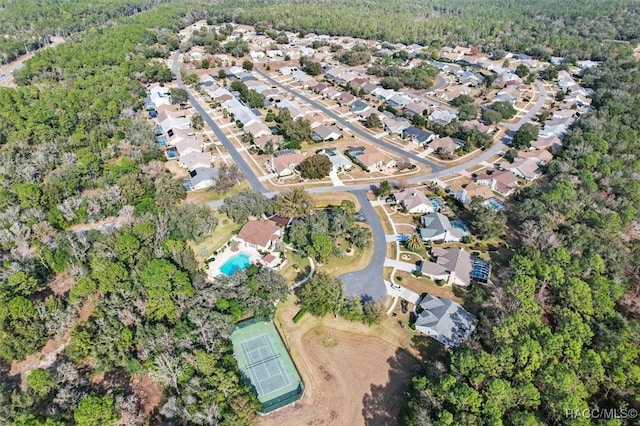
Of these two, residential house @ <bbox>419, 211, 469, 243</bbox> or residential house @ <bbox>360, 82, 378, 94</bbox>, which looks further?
residential house @ <bbox>360, 82, 378, 94</bbox>

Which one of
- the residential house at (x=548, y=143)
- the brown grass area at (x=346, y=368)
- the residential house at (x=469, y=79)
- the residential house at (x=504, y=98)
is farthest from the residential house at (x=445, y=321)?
the residential house at (x=469, y=79)

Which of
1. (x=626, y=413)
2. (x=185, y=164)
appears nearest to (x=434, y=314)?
(x=626, y=413)

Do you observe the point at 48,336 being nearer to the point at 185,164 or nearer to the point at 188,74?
the point at 185,164

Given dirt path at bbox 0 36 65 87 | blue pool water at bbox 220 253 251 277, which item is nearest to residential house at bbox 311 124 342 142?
blue pool water at bbox 220 253 251 277

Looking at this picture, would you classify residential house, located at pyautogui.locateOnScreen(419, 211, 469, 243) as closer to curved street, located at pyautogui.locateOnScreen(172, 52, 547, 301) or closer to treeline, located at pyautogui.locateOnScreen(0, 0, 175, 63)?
curved street, located at pyautogui.locateOnScreen(172, 52, 547, 301)

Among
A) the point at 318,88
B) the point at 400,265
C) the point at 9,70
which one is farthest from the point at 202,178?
the point at 9,70

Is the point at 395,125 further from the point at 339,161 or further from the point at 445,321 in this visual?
the point at 445,321
